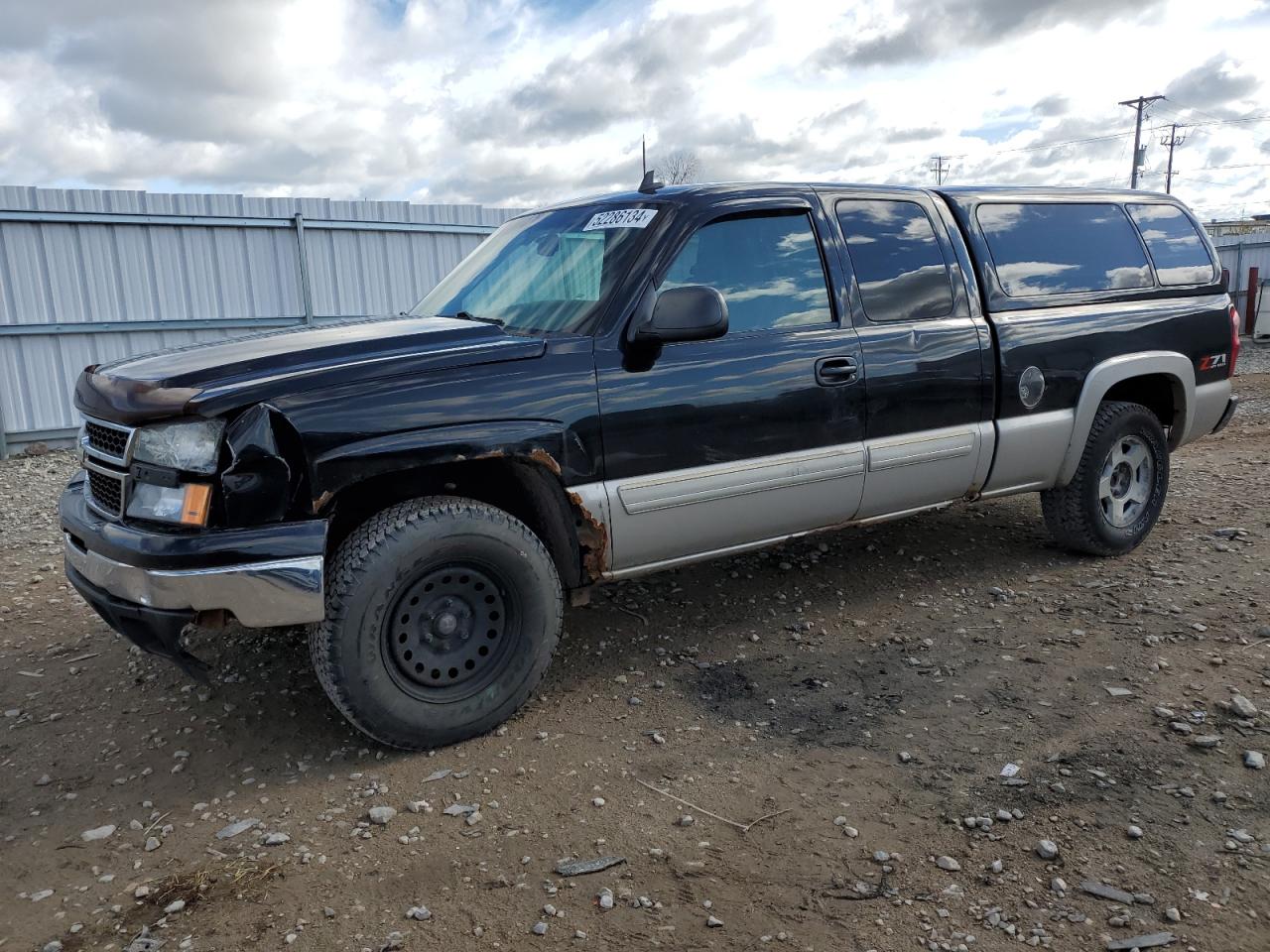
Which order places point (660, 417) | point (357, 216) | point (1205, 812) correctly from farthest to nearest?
point (357, 216), point (660, 417), point (1205, 812)

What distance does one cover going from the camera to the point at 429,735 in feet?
11.0

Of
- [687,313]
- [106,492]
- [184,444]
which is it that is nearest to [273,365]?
[184,444]

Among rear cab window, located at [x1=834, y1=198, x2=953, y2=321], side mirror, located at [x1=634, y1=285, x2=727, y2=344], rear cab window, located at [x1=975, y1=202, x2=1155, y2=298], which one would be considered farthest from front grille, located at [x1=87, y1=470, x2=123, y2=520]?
rear cab window, located at [x1=975, y1=202, x2=1155, y2=298]

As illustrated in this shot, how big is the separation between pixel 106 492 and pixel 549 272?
1895mm

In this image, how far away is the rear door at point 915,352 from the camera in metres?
4.22

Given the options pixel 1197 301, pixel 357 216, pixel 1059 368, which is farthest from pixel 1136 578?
pixel 357 216

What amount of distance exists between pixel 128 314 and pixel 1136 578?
33.0 ft

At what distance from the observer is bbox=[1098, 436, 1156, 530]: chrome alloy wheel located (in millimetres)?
5266

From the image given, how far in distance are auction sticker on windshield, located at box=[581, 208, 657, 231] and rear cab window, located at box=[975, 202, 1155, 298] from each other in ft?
6.26

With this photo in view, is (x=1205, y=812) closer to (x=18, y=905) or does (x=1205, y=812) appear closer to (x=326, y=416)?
(x=326, y=416)

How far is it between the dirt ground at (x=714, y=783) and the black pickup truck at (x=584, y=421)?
0.45 metres

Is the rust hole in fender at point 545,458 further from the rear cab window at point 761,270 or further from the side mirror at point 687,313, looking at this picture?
the rear cab window at point 761,270

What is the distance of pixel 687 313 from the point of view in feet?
11.4

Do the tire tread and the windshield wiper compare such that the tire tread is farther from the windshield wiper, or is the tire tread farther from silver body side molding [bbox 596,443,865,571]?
the windshield wiper
